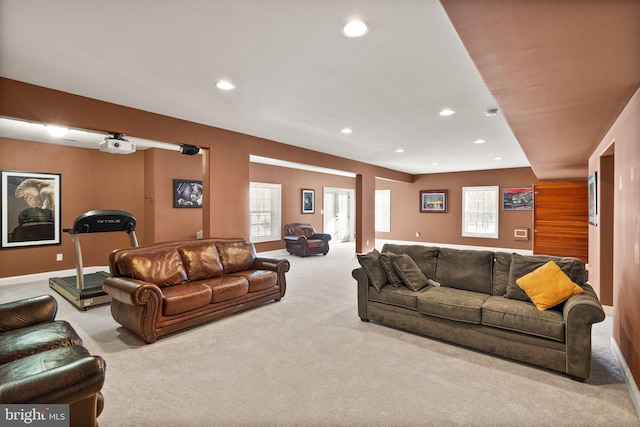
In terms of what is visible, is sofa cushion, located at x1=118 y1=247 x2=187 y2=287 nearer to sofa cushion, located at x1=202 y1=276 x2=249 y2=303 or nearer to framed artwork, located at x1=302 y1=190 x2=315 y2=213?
sofa cushion, located at x1=202 y1=276 x2=249 y2=303

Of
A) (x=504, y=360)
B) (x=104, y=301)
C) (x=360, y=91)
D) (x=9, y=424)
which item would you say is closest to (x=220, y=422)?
(x=9, y=424)

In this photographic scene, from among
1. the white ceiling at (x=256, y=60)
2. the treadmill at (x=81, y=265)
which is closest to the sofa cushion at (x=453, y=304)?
the white ceiling at (x=256, y=60)

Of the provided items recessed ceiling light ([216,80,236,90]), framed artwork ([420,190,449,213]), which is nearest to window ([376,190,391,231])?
framed artwork ([420,190,449,213])

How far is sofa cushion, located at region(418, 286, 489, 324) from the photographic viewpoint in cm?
286

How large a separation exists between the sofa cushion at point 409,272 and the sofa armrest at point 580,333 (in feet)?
4.34

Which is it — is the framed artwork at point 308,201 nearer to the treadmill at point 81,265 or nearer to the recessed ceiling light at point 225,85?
the treadmill at point 81,265

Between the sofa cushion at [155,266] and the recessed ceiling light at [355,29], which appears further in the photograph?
the sofa cushion at [155,266]

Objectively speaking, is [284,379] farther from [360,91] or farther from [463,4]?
[360,91]

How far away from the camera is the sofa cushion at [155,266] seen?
3.50 meters

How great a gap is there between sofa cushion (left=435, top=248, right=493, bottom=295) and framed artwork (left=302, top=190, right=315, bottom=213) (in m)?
6.31

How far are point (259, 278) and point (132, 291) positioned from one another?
1.54 metres

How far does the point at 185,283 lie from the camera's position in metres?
3.81

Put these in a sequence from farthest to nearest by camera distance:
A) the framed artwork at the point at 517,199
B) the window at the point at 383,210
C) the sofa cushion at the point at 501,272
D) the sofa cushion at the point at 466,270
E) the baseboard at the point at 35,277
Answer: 1. the window at the point at 383,210
2. the framed artwork at the point at 517,199
3. the baseboard at the point at 35,277
4. the sofa cushion at the point at 466,270
5. the sofa cushion at the point at 501,272

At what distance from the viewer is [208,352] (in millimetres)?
2898
